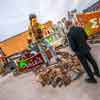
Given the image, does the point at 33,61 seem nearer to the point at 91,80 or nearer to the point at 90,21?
the point at 90,21

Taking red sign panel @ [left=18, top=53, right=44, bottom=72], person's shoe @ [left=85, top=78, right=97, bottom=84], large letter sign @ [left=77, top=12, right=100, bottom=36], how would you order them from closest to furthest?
1. person's shoe @ [left=85, top=78, right=97, bottom=84]
2. red sign panel @ [left=18, top=53, right=44, bottom=72]
3. large letter sign @ [left=77, top=12, right=100, bottom=36]

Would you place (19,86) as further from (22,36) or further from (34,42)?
(22,36)

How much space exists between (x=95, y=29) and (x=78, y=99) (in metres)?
5.76

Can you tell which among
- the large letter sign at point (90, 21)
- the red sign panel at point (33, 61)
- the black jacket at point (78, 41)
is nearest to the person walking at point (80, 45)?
the black jacket at point (78, 41)

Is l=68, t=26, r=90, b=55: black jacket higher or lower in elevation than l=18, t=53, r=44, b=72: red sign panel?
higher

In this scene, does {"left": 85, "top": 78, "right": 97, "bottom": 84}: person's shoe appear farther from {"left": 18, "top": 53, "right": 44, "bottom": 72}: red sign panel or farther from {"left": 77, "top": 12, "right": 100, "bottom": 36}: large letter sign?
{"left": 77, "top": 12, "right": 100, "bottom": 36}: large letter sign

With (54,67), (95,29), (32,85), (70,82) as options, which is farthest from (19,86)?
(95,29)

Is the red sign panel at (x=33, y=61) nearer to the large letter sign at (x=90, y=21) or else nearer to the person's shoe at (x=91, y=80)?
the large letter sign at (x=90, y=21)

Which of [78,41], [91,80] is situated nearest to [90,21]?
[78,41]

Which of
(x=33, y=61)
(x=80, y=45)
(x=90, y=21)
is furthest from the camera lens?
(x=90, y=21)

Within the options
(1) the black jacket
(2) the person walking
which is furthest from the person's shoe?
(1) the black jacket

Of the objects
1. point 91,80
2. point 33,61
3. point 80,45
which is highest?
point 80,45

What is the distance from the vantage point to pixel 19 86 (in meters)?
9.38

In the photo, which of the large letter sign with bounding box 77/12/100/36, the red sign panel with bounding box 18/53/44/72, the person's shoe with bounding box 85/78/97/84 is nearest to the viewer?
the person's shoe with bounding box 85/78/97/84
